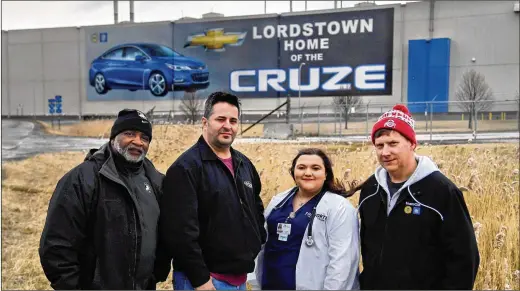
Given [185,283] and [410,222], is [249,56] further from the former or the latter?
[410,222]

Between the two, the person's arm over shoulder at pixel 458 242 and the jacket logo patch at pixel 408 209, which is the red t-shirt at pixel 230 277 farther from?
the person's arm over shoulder at pixel 458 242

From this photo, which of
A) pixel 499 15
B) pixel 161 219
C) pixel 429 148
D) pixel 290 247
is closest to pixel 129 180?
pixel 161 219

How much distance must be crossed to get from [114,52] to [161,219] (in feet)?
50.9

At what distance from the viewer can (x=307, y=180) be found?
2451 mm

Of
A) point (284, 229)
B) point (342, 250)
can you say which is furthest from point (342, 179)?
point (342, 250)

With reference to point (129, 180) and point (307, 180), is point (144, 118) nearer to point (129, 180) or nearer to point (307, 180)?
point (129, 180)

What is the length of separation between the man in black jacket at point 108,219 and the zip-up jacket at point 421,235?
1.13 metres

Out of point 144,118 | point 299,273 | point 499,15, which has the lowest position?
point 299,273

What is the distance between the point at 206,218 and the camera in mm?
2316

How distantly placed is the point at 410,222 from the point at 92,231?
152 cm

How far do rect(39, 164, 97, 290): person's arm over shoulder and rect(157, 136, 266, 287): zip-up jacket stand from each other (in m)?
0.38

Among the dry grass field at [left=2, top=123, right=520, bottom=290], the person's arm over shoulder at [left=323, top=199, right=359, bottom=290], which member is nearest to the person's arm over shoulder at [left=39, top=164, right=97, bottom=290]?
the person's arm over shoulder at [left=323, top=199, right=359, bottom=290]

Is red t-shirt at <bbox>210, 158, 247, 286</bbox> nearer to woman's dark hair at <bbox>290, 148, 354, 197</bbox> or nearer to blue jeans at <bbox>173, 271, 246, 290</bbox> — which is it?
blue jeans at <bbox>173, 271, 246, 290</bbox>

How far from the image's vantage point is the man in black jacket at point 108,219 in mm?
2139
